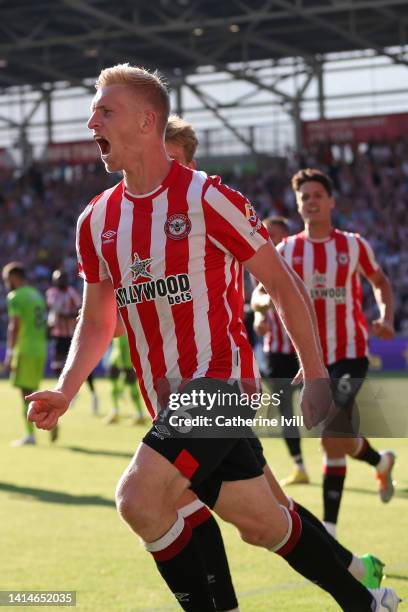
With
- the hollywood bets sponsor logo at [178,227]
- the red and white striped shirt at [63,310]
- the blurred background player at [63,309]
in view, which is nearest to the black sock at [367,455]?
the hollywood bets sponsor logo at [178,227]

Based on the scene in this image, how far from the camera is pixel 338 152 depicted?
3397 cm

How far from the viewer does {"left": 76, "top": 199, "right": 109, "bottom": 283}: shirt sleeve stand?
4730 millimetres

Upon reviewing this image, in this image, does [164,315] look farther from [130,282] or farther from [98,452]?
[98,452]

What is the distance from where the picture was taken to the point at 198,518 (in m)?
4.91

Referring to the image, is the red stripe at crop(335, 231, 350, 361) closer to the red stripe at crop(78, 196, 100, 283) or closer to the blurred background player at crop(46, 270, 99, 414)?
the red stripe at crop(78, 196, 100, 283)

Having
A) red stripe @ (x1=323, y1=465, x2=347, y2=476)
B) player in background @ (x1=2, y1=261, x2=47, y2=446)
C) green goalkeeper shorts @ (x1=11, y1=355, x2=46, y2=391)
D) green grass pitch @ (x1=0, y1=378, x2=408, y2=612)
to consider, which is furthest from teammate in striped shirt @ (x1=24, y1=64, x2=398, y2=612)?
green goalkeeper shorts @ (x1=11, y1=355, x2=46, y2=391)

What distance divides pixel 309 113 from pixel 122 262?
33.9 meters

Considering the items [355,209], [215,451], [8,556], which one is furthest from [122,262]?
[355,209]

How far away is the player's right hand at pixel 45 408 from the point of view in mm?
4352

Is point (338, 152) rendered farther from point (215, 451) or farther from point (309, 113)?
point (215, 451)

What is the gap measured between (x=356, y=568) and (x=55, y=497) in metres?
5.27

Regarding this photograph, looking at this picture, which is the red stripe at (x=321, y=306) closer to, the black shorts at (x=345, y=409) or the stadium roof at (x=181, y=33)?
the black shorts at (x=345, y=409)

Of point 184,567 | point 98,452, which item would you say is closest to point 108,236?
point 184,567

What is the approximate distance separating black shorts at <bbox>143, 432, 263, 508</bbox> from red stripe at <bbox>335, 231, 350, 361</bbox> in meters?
3.91
